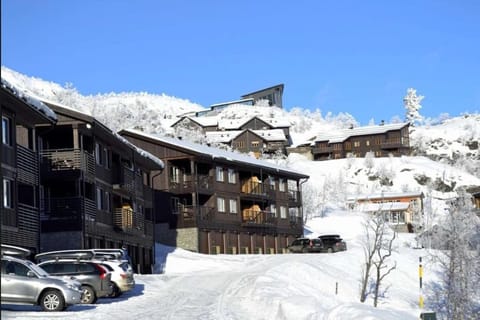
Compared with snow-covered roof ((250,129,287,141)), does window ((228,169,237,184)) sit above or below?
below

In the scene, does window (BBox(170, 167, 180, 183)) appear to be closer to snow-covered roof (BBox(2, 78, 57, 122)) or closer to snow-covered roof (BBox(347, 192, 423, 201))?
snow-covered roof (BBox(2, 78, 57, 122))

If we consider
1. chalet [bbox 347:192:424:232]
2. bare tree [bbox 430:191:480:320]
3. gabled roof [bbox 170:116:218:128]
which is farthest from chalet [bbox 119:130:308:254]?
gabled roof [bbox 170:116:218:128]

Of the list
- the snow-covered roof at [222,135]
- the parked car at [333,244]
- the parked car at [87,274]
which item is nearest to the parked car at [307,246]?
the parked car at [333,244]

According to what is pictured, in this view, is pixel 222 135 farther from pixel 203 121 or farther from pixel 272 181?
pixel 272 181

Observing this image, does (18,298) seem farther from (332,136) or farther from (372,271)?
(332,136)

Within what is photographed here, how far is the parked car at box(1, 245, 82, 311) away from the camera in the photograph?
68.8 ft

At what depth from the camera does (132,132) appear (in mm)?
61719

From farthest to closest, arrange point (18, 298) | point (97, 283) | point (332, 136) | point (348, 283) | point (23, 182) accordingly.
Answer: point (332, 136) < point (348, 283) < point (23, 182) < point (97, 283) < point (18, 298)

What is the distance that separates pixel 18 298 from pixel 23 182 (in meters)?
11.0

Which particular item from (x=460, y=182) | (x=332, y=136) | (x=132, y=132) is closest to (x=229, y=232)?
(x=132, y=132)

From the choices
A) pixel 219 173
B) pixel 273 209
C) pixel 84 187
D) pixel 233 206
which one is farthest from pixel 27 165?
pixel 273 209

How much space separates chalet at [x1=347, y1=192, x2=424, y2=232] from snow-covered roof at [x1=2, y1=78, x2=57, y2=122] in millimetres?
66223

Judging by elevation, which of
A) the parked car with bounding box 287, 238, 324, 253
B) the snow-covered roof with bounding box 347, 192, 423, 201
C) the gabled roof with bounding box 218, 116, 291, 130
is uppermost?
the gabled roof with bounding box 218, 116, 291, 130

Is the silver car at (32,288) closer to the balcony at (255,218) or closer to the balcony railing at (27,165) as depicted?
the balcony railing at (27,165)
